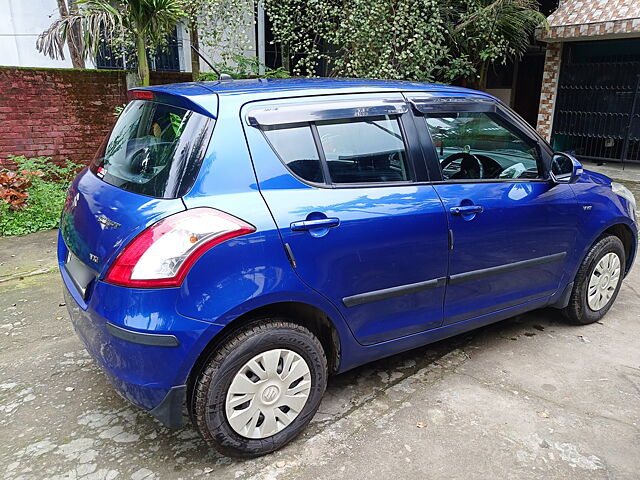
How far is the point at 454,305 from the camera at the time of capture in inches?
117

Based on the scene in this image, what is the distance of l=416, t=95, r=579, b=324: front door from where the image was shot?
288 cm

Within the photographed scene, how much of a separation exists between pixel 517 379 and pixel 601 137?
28.2 ft

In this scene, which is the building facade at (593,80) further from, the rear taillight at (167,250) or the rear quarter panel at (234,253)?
the rear taillight at (167,250)

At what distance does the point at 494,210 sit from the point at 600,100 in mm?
8610

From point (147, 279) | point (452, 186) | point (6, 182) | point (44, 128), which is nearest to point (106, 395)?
point (147, 279)

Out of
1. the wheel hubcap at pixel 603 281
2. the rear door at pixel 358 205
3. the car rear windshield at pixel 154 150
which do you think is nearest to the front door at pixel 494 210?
the rear door at pixel 358 205

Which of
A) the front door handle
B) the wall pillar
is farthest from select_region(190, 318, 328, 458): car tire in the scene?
the wall pillar

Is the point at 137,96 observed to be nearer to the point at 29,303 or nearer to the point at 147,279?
the point at 147,279

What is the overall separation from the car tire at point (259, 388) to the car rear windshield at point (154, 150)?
721 millimetres

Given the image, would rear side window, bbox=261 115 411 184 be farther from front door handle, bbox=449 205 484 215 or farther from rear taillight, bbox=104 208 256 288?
rear taillight, bbox=104 208 256 288

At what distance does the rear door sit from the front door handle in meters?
0.08

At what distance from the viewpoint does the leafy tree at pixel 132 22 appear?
6.07m

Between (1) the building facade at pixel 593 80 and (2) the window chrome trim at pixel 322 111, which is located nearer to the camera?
(2) the window chrome trim at pixel 322 111

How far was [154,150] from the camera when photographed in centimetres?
244
